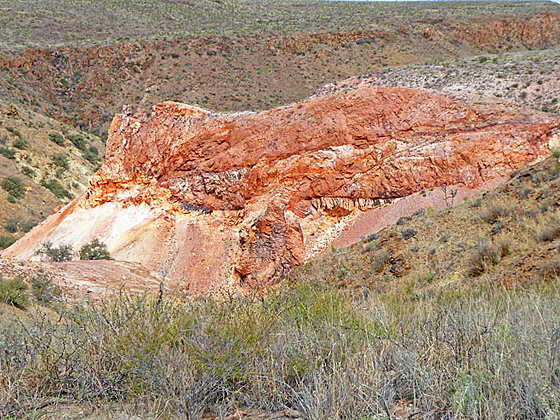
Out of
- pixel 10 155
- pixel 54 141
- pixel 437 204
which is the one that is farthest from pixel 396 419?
pixel 54 141

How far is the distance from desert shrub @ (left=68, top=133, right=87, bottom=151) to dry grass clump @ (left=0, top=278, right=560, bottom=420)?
4511 cm

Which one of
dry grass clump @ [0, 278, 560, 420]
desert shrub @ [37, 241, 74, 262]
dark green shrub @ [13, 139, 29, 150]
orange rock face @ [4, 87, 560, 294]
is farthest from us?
dark green shrub @ [13, 139, 29, 150]

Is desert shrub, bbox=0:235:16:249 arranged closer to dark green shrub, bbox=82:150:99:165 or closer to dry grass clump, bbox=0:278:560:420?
dark green shrub, bbox=82:150:99:165

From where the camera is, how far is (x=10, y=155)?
4088cm

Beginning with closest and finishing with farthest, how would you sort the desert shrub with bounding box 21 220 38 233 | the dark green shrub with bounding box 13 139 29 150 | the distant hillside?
the desert shrub with bounding box 21 220 38 233 → the distant hillside → the dark green shrub with bounding box 13 139 29 150

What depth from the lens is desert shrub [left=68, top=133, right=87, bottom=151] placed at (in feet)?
157

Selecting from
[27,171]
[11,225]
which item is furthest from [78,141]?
[11,225]

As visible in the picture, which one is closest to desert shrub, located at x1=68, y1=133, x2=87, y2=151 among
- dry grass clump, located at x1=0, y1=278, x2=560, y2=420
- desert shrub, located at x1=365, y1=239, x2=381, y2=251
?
desert shrub, located at x1=365, y1=239, x2=381, y2=251

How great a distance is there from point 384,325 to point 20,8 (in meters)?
81.5

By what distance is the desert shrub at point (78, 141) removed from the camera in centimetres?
4778

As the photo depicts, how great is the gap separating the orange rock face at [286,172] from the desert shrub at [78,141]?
81.1ft

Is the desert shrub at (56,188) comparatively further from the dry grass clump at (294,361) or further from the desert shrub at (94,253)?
the dry grass clump at (294,361)

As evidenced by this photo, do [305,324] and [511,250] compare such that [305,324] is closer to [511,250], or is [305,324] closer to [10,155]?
[511,250]

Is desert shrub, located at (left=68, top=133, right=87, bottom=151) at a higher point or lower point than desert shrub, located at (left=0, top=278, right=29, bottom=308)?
lower
